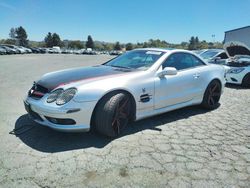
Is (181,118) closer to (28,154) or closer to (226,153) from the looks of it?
(226,153)

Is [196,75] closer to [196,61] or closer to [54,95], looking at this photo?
[196,61]

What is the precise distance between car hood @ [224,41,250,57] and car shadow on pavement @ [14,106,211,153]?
6290mm

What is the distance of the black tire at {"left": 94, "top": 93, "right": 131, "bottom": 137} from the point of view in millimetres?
3496

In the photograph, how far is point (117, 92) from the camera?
12.1 feet

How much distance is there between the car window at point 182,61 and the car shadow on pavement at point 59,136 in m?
1.12

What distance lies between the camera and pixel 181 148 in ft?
11.5

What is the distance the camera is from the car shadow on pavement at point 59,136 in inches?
136

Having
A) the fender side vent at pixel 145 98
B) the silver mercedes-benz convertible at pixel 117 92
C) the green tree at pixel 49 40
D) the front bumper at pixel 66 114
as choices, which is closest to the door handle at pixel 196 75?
the silver mercedes-benz convertible at pixel 117 92

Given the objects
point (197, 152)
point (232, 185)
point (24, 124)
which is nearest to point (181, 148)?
point (197, 152)

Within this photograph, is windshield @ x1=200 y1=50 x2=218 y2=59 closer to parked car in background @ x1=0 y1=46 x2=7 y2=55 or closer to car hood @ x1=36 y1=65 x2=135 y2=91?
car hood @ x1=36 y1=65 x2=135 y2=91

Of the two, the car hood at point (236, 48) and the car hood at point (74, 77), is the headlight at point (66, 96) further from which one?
the car hood at point (236, 48)

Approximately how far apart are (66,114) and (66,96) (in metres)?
0.26

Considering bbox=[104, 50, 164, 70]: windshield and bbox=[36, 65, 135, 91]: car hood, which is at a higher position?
bbox=[104, 50, 164, 70]: windshield

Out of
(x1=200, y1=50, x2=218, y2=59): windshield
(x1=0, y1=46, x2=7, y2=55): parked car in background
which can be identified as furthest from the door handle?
(x1=0, y1=46, x2=7, y2=55): parked car in background
